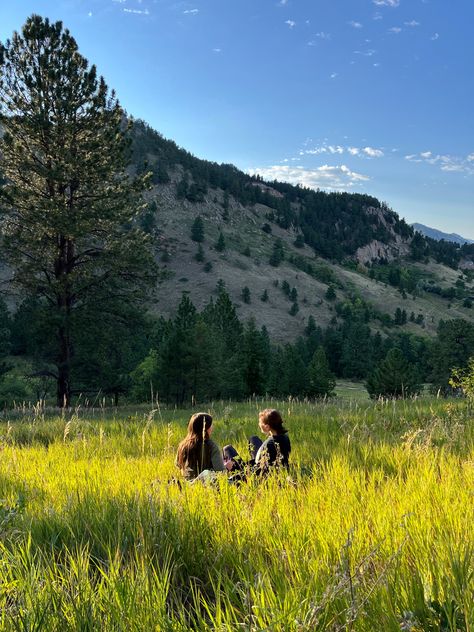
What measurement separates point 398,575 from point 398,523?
470 millimetres

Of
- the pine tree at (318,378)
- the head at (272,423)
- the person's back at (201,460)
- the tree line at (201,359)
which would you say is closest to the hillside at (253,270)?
the tree line at (201,359)

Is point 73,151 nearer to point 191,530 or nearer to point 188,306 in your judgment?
point 191,530

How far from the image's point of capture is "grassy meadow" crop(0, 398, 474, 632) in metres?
1.60

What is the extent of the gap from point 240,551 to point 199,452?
8.95 feet

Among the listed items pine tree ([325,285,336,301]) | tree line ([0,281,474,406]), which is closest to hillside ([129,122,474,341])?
pine tree ([325,285,336,301])

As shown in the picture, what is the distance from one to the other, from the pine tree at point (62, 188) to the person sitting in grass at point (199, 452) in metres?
13.1

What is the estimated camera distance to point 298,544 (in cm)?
218

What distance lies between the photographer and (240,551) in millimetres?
2164

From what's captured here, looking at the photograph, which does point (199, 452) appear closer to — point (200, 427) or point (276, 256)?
point (200, 427)

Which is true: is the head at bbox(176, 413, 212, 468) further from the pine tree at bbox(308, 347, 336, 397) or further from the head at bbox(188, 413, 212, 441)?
the pine tree at bbox(308, 347, 336, 397)

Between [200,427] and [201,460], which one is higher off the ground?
[200,427]

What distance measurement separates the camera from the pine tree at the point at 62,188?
1634cm

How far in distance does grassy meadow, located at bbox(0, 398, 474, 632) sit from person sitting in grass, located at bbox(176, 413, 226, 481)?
0.53 m

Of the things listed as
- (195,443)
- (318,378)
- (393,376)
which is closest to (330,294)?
(318,378)
